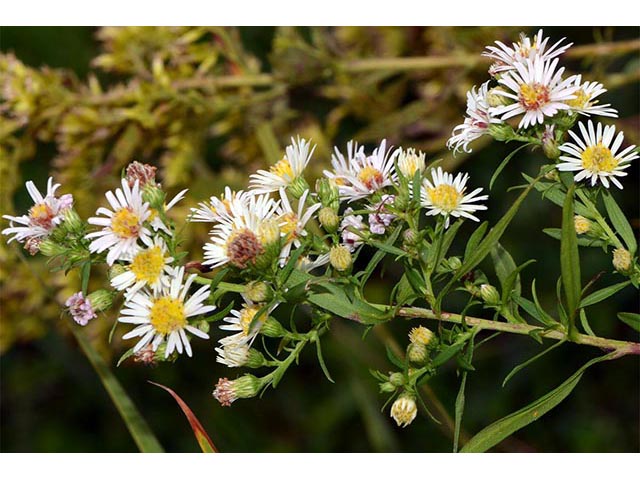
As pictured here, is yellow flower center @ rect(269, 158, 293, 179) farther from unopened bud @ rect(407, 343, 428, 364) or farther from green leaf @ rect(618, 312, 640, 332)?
green leaf @ rect(618, 312, 640, 332)

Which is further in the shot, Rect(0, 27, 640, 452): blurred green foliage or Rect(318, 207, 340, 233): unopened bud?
Rect(0, 27, 640, 452): blurred green foliage

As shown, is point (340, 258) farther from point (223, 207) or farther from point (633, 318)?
point (633, 318)

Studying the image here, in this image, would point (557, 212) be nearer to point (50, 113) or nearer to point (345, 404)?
point (345, 404)

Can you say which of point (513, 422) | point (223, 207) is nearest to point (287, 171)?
point (223, 207)

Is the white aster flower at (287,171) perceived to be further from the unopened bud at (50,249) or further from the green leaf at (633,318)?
the green leaf at (633,318)

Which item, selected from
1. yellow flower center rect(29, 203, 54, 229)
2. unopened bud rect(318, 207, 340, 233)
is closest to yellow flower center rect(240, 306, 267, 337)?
unopened bud rect(318, 207, 340, 233)

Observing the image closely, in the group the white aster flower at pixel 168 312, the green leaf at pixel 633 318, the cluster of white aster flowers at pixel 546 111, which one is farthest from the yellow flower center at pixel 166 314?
the green leaf at pixel 633 318
